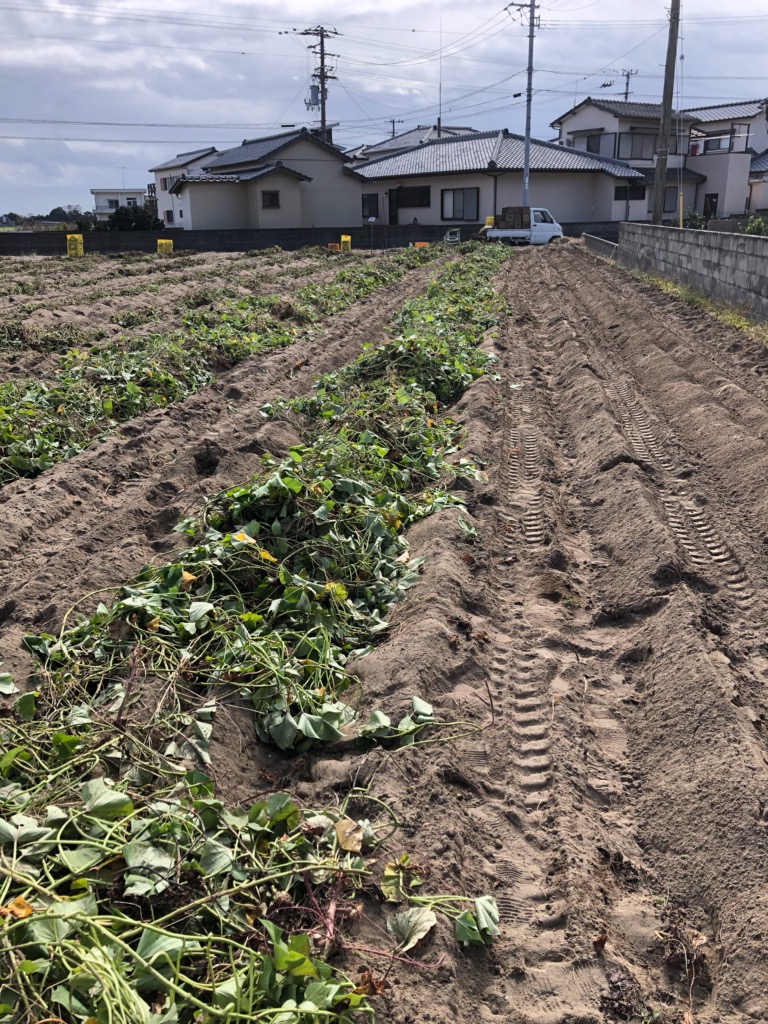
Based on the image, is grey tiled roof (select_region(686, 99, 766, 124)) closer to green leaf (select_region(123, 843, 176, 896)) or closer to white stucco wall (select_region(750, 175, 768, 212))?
white stucco wall (select_region(750, 175, 768, 212))

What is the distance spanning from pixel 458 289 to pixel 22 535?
13.0m

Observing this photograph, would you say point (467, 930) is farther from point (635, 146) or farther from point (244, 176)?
point (635, 146)

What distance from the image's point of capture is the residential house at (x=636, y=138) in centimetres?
5000

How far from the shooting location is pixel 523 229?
3538 cm

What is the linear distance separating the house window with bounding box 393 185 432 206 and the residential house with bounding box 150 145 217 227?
11.2 meters

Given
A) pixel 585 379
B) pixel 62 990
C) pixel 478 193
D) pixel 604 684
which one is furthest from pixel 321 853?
pixel 478 193

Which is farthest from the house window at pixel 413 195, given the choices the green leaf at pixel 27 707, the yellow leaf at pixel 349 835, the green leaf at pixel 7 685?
the yellow leaf at pixel 349 835

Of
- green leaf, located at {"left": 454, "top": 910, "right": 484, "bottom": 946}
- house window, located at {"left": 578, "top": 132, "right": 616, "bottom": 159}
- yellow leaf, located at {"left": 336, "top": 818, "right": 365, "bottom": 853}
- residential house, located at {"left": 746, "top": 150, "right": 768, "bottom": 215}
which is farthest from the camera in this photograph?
residential house, located at {"left": 746, "top": 150, "right": 768, "bottom": 215}

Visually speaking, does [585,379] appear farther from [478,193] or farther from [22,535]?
[478,193]

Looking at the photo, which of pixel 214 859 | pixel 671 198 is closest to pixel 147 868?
pixel 214 859

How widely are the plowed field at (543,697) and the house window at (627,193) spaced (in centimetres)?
4025

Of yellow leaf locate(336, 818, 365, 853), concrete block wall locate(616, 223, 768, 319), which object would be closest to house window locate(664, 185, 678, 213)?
concrete block wall locate(616, 223, 768, 319)

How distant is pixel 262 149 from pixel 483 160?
452 inches

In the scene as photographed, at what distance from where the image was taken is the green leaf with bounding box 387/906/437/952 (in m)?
2.82
